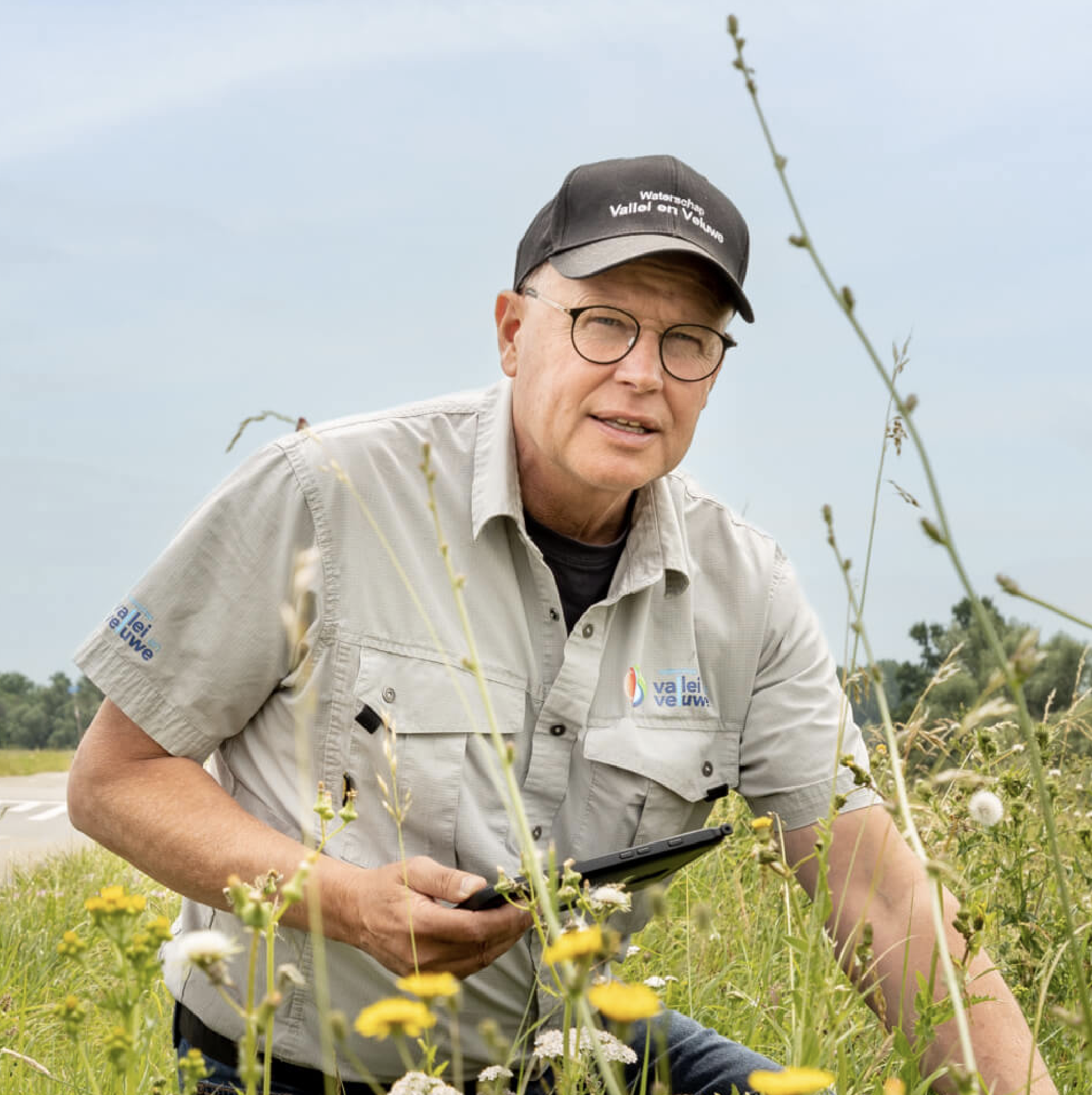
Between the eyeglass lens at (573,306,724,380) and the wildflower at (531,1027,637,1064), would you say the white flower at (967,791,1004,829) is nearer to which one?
the wildflower at (531,1027,637,1064)

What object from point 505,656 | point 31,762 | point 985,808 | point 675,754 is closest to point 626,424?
point 505,656

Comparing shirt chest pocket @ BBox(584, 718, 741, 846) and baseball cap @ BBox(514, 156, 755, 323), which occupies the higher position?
baseball cap @ BBox(514, 156, 755, 323)

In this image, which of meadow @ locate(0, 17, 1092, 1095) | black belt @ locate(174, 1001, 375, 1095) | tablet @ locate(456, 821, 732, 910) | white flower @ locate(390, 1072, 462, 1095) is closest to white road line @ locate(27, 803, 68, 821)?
meadow @ locate(0, 17, 1092, 1095)

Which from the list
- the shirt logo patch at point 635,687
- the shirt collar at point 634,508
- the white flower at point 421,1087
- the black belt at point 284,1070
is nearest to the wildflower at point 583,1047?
the white flower at point 421,1087

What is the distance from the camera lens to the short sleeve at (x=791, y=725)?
9.57 ft

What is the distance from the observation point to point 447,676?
2.69 m

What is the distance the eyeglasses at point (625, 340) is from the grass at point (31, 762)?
59.9 ft

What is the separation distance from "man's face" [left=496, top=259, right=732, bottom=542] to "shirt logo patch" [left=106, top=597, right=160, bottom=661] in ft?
3.03

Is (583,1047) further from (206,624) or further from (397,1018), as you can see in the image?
(206,624)

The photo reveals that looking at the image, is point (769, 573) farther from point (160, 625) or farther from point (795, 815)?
point (160, 625)

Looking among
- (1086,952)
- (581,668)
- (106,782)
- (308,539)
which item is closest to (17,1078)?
(106,782)

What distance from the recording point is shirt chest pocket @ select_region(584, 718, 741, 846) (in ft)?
9.20

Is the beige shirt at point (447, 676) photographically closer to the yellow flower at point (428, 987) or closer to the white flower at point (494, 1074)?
the white flower at point (494, 1074)

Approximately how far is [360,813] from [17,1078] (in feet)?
2.68
